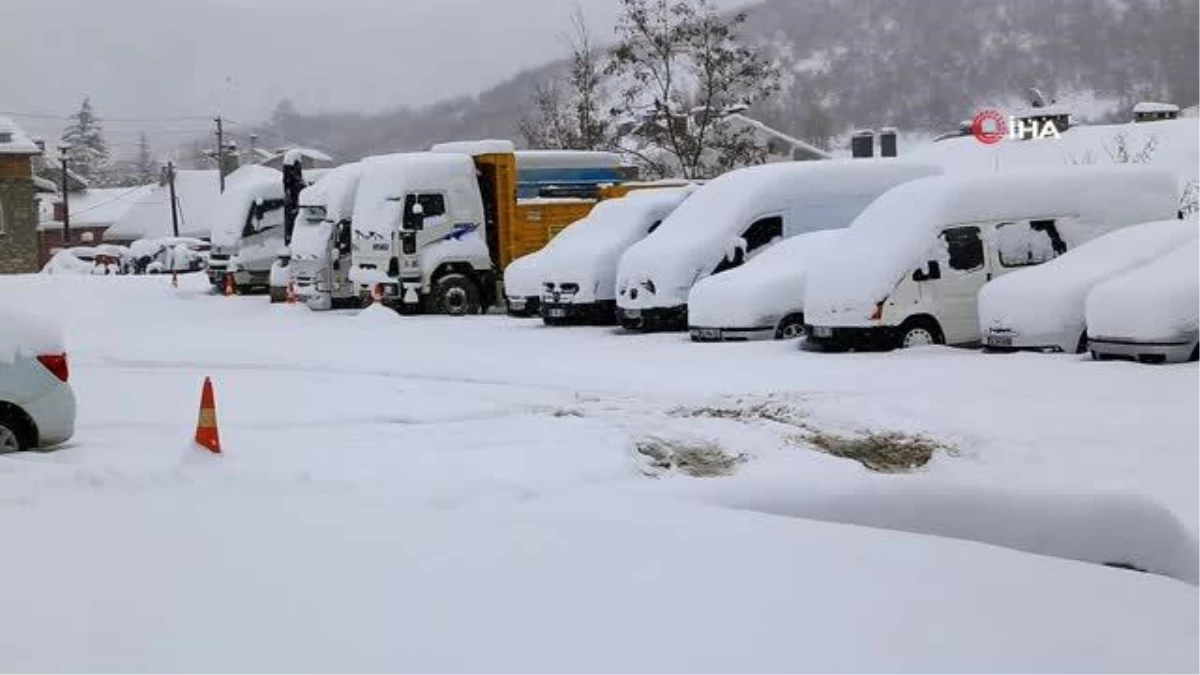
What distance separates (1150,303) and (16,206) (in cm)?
4832

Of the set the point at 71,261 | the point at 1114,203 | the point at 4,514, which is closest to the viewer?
the point at 4,514

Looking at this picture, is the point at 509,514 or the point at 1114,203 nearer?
the point at 509,514

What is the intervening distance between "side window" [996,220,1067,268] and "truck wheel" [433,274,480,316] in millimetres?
11262

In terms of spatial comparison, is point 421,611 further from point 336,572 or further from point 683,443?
point 683,443

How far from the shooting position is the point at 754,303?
53.4 feet

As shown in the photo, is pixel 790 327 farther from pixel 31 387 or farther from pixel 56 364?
pixel 31 387

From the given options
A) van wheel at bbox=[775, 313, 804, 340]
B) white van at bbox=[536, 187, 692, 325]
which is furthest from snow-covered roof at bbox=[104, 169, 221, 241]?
van wheel at bbox=[775, 313, 804, 340]

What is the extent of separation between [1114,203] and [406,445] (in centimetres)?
957

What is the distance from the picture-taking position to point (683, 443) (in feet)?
32.1

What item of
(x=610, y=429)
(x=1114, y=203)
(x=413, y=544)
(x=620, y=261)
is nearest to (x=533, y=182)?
(x=620, y=261)

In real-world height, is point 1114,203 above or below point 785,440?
above

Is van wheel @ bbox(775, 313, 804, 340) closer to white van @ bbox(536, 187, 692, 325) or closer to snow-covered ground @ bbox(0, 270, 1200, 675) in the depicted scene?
snow-covered ground @ bbox(0, 270, 1200, 675)

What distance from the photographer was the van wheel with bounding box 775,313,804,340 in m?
16.5

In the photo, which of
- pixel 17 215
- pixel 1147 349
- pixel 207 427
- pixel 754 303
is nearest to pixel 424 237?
pixel 754 303
